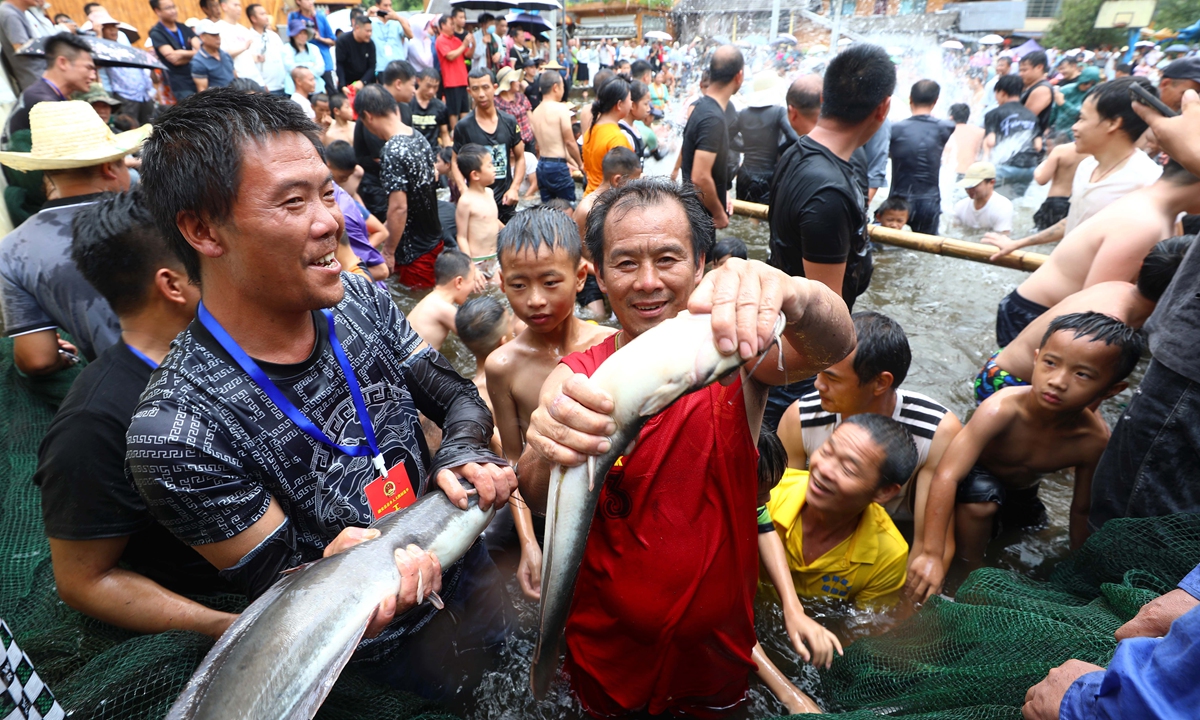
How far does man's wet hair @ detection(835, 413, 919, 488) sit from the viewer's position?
2832mm

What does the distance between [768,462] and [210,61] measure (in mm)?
11009

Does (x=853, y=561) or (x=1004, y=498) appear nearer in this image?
(x=853, y=561)

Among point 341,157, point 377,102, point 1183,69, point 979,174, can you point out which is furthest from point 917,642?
point 979,174

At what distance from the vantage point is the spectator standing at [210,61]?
9.59 m

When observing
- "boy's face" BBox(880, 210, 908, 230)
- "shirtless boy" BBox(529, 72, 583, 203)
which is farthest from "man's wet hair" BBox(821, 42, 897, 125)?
"shirtless boy" BBox(529, 72, 583, 203)

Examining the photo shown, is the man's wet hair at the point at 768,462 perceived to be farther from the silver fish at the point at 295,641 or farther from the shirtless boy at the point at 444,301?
the shirtless boy at the point at 444,301

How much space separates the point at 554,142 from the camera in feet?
28.7

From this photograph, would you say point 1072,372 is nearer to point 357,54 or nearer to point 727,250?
point 727,250

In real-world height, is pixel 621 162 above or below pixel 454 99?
above

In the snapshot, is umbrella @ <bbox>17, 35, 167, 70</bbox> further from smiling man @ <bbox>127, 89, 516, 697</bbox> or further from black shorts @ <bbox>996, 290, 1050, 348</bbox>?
black shorts @ <bbox>996, 290, 1050, 348</bbox>

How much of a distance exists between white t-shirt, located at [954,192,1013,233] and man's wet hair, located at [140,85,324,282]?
30.9 ft

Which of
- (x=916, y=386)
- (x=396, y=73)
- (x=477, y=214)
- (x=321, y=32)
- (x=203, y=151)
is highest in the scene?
(x=321, y=32)

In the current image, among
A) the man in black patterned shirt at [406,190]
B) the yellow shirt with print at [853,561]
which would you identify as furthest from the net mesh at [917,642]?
the man in black patterned shirt at [406,190]

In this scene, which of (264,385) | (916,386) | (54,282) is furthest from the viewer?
(916,386)
